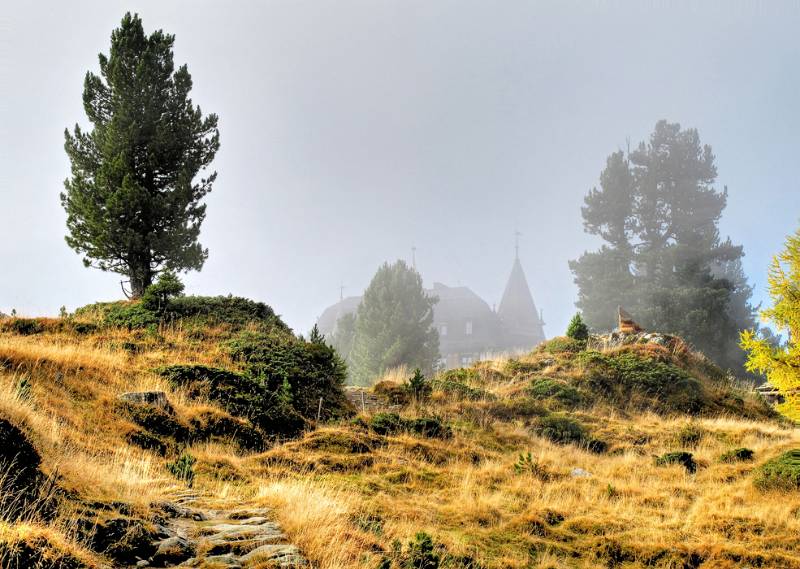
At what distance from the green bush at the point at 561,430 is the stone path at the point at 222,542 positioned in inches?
453

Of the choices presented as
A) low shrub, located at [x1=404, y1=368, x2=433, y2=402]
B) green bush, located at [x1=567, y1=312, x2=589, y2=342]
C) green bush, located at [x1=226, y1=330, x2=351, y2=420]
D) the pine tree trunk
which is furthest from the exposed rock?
green bush, located at [x1=567, y1=312, x2=589, y2=342]

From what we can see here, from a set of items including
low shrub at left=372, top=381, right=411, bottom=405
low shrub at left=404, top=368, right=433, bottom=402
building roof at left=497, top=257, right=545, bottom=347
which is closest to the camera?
low shrub at left=372, top=381, right=411, bottom=405

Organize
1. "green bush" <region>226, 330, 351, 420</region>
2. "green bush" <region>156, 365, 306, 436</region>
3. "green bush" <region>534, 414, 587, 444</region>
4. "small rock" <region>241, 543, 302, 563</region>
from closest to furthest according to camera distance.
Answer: "small rock" <region>241, 543, 302, 563</region>, "green bush" <region>156, 365, 306, 436</region>, "green bush" <region>226, 330, 351, 420</region>, "green bush" <region>534, 414, 587, 444</region>

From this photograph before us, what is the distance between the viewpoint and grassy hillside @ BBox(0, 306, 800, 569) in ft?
19.4

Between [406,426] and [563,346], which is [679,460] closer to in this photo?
[406,426]

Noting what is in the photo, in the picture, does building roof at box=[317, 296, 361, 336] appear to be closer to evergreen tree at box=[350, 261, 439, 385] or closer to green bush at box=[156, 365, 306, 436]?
evergreen tree at box=[350, 261, 439, 385]

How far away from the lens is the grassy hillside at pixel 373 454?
5914 millimetres

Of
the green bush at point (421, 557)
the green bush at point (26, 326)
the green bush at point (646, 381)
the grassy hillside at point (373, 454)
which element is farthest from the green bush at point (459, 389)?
the green bush at point (421, 557)

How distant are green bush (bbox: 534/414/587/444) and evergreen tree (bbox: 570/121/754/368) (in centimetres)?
2820

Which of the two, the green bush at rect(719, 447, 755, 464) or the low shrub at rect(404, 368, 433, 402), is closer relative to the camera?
the green bush at rect(719, 447, 755, 464)

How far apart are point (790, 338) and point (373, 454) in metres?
9.07

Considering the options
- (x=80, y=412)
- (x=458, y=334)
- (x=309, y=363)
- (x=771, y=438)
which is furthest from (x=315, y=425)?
(x=458, y=334)

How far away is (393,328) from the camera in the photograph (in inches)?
1837

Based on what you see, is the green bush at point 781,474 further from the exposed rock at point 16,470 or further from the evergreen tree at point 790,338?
the exposed rock at point 16,470
